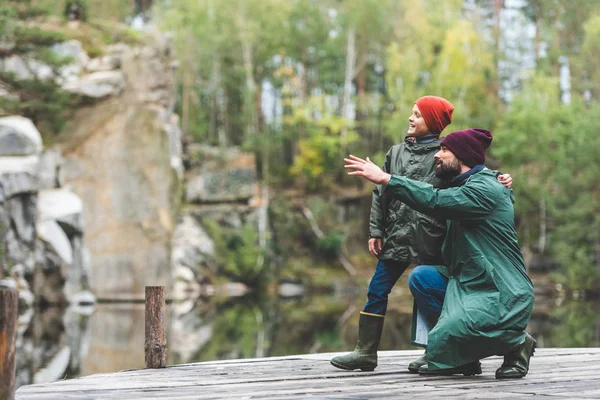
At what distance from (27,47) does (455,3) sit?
86.2ft

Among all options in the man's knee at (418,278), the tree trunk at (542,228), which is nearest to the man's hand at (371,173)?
the man's knee at (418,278)

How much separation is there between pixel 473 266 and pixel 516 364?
0.66 m

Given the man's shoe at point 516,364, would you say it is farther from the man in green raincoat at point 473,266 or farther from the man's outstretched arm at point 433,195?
the man's outstretched arm at point 433,195

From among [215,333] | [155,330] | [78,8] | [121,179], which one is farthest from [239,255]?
[155,330]

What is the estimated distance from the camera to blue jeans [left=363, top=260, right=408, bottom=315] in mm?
5750

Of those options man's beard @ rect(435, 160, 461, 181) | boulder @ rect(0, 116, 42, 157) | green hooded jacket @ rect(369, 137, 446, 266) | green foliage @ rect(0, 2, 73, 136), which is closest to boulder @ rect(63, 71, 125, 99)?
green foliage @ rect(0, 2, 73, 136)

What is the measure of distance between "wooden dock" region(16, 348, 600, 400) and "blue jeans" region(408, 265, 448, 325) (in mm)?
438

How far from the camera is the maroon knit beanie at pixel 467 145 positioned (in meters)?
5.48

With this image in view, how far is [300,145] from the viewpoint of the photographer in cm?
4188

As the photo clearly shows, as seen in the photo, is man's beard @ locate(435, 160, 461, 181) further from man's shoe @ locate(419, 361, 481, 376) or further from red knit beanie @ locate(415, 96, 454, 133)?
man's shoe @ locate(419, 361, 481, 376)

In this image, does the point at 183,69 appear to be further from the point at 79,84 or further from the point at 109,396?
the point at 109,396

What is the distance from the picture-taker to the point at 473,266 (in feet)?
17.4

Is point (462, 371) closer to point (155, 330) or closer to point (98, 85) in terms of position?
point (155, 330)

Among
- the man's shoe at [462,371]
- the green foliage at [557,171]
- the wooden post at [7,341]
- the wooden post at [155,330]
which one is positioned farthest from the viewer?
the green foliage at [557,171]
